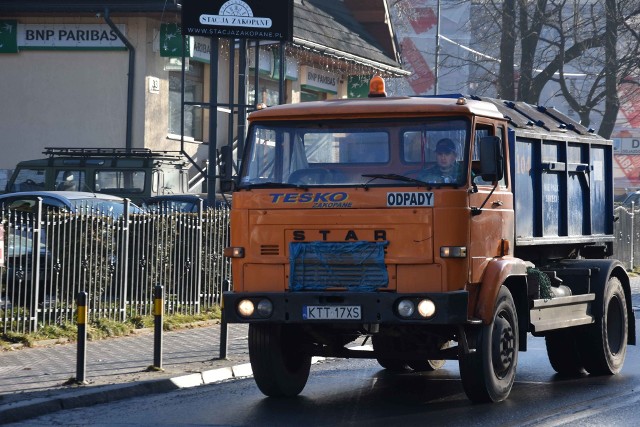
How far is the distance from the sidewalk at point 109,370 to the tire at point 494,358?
Answer: 2976 mm

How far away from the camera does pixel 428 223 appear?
10812 mm

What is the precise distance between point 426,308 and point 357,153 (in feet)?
4.85

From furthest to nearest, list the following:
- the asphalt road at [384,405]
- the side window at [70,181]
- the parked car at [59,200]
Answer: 1. the side window at [70,181]
2. the parked car at [59,200]
3. the asphalt road at [384,405]

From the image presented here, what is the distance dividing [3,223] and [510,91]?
2613cm

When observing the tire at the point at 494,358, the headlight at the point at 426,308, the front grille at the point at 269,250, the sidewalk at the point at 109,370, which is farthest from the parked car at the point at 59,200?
the headlight at the point at 426,308

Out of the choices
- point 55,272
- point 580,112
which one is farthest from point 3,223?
point 580,112

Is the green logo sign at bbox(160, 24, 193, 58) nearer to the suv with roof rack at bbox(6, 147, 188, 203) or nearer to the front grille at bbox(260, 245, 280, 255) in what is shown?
the suv with roof rack at bbox(6, 147, 188, 203)

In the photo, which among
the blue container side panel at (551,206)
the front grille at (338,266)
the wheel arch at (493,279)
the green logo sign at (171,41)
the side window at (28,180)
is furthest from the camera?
the green logo sign at (171,41)

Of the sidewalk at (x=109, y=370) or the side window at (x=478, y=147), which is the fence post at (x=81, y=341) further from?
the side window at (x=478, y=147)

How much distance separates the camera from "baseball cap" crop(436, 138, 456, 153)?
11.1m

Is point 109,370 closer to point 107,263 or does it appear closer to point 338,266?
point 338,266

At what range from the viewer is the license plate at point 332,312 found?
35.3ft

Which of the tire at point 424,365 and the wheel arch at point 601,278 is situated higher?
the wheel arch at point 601,278

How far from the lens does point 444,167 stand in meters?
11.1
